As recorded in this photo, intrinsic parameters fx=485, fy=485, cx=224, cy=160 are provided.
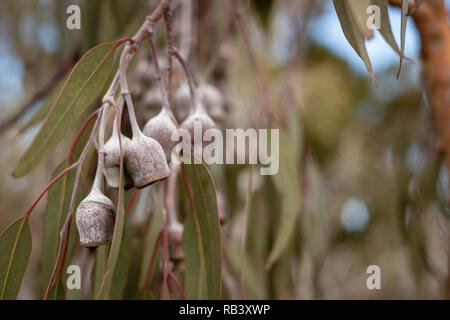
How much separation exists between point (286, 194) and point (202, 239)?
0.82ft

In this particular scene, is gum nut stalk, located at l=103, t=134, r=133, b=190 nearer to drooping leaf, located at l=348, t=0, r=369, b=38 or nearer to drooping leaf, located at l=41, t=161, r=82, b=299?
drooping leaf, located at l=41, t=161, r=82, b=299

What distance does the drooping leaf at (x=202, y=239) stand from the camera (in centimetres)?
58

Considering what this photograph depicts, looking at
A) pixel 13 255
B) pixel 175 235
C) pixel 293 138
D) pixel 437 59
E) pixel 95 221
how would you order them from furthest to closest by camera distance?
pixel 293 138
pixel 437 59
pixel 175 235
pixel 13 255
pixel 95 221

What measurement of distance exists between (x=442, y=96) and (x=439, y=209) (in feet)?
0.99

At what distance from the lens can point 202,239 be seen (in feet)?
2.05

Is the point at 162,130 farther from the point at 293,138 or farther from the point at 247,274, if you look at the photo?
the point at 293,138

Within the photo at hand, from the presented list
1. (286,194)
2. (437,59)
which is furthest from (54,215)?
(437,59)

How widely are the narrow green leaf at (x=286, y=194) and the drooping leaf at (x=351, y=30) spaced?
36 centimetres

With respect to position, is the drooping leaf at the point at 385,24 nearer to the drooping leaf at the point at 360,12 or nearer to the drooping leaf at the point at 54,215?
the drooping leaf at the point at 360,12

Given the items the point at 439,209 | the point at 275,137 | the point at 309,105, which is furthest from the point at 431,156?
the point at 309,105

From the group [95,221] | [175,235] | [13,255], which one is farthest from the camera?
[175,235]

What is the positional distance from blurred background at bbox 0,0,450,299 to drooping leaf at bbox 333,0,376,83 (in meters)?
0.34

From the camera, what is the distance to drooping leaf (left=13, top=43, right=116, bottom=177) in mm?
551
